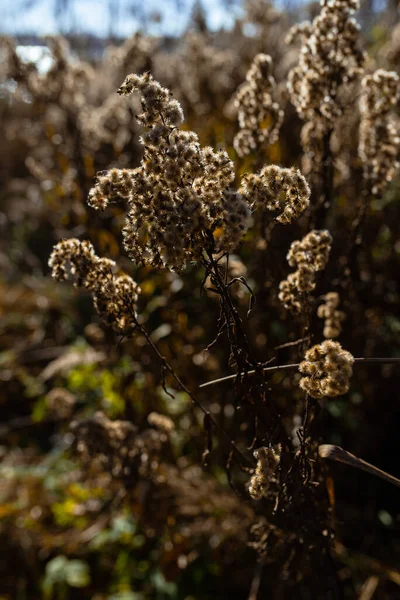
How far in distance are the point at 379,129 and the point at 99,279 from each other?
976mm

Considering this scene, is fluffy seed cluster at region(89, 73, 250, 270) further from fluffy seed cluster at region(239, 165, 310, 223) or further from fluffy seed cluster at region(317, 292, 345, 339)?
fluffy seed cluster at region(317, 292, 345, 339)

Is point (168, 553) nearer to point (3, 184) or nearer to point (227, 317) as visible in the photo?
point (227, 317)

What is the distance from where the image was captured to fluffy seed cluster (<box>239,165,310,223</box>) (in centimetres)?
114

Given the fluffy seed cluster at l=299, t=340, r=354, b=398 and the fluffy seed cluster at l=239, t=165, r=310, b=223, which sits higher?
the fluffy seed cluster at l=239, t=165, r=310, b=223

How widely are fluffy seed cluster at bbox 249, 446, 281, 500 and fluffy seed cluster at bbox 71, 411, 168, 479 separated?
2.24 feet

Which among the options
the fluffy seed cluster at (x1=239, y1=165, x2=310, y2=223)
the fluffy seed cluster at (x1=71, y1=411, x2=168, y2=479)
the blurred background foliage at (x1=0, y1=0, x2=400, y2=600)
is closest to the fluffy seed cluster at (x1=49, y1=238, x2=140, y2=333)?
the fluffy seed cluster at (x1=239, y1=165, x2=310, y2=223)

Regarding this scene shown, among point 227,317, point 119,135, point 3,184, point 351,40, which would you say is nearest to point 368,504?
point 227,317

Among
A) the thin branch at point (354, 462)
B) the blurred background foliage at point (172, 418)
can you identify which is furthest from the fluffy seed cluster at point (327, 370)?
the blurred background foliage at point (172, 418)

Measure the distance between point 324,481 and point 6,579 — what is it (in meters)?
1.76

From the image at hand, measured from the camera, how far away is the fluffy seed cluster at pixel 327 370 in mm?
1108

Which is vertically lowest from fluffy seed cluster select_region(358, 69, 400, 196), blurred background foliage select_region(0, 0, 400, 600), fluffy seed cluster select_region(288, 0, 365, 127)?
blurred background foliage select_region(0, 0, 400, 600)

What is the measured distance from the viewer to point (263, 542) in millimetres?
1566

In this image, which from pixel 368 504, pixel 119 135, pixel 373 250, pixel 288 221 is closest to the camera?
pixel 288 221

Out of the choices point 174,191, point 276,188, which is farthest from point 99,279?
point 276,188
